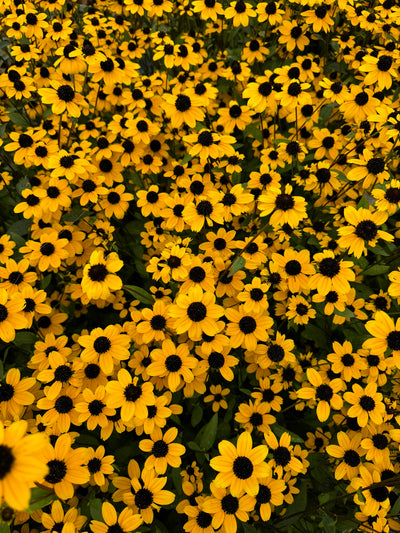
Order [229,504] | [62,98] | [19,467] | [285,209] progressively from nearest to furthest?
[19,467] → [229,504] → [285,209] → [62,98]

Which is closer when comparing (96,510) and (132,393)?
(96,510)

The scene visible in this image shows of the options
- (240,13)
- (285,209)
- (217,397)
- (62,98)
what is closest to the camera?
(285,209)

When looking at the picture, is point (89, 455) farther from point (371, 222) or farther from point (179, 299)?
point (371, 222)

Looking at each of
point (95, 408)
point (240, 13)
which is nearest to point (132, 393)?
point (95, 408)

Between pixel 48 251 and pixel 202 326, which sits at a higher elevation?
pixel 202 326

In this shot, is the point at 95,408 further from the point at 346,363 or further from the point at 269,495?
the point at 346,363

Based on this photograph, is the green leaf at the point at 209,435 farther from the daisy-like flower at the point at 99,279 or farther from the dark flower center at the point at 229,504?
the daisy-like flower at the point at 99,279

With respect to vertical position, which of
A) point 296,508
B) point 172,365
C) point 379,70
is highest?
point 379,70
